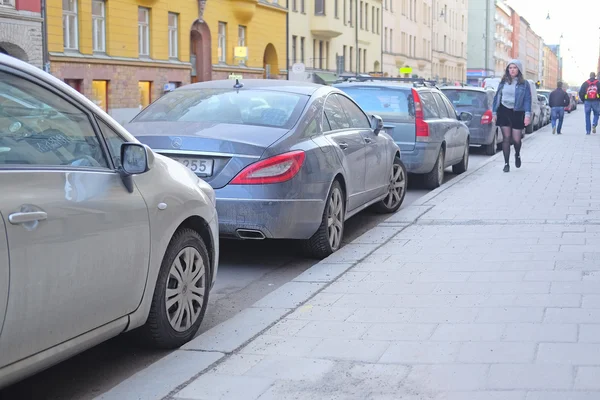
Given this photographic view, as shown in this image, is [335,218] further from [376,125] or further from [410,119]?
[410,119]

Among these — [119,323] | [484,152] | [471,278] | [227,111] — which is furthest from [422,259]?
[484,152]

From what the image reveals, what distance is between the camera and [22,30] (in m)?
26.8

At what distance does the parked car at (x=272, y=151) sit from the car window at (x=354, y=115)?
27mm

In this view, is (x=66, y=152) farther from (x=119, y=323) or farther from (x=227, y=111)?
(x=227, y=111)

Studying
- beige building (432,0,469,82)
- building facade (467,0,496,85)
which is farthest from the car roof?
building facade (467,0,496,85)

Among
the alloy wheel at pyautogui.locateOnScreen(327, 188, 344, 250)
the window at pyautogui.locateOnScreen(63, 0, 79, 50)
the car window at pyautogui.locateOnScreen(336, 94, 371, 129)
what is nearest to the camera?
the alloy wheel at pyautogui.locateOnScreen(327, 188, 344, 250)

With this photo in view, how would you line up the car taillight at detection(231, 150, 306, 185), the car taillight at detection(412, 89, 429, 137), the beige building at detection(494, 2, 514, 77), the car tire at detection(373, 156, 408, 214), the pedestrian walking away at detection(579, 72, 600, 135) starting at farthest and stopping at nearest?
the beige building at detection(494, 2, 514, 77) → the pedestrian walking away at detection(579, 72, 600, 135) → the car taillight at detection(412, 89, 429, 137) → the car tire at detection(373, 156, 408, 214) → the car taillight at detection(231, 150, 306, 185)

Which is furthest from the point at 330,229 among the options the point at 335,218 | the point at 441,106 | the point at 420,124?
the point at 441,106

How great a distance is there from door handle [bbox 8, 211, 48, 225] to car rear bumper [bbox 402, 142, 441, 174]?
31.2ft

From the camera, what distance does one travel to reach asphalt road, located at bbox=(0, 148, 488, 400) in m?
4.65

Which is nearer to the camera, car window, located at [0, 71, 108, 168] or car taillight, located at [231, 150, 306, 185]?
car window, located at [0, 71, 108, 168]

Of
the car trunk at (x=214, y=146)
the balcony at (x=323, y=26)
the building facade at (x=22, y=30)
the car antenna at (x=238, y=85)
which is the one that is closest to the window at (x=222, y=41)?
the balcony at (x=323, y=26)

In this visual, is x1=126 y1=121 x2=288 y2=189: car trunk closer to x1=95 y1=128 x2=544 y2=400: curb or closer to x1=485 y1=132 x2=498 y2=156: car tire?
x1=95 y1=128 x2=544 y2=400: curb

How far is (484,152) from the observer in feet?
74.2
